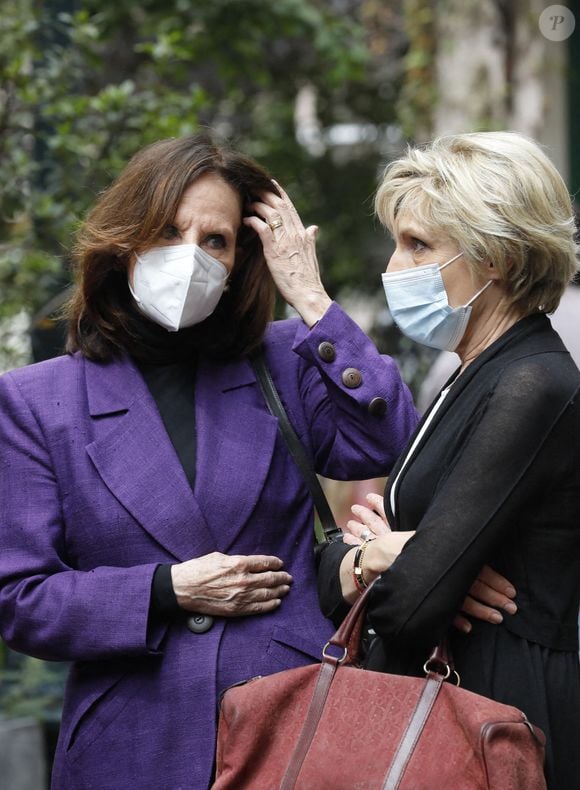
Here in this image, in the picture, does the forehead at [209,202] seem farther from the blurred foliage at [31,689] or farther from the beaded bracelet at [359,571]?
the blurred foliage at [31,689]

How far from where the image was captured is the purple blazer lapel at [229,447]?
2.68m

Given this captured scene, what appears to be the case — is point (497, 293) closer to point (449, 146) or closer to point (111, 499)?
point (449, 146)

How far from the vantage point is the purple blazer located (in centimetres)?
257

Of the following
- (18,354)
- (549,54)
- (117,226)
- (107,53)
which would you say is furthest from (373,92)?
(117,226)

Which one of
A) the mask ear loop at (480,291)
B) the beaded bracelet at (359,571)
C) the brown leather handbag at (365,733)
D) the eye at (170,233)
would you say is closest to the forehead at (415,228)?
the mask ear loop at (480,291)

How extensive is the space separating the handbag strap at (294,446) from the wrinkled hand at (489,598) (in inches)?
19.9

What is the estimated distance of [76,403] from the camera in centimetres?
275

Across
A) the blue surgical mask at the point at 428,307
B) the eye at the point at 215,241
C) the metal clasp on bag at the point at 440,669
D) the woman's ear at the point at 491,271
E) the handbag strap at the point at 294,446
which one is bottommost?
the metal clasp on bag at the point at 440,669

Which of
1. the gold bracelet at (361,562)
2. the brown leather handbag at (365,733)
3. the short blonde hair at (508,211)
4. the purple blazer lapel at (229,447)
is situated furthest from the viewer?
the purple blazer lapel at (229,447)

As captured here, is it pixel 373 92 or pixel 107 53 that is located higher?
pixel 107 53

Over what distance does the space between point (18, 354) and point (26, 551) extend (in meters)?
2.42

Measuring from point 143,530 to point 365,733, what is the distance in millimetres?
755

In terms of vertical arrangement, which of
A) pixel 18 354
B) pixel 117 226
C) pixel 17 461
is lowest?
pixel 18 354

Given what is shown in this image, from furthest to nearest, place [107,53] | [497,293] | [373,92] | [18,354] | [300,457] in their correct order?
1. [373,92]
2. [107,53]
3. [18,354]
4. [300,457]
5. [497,293]
